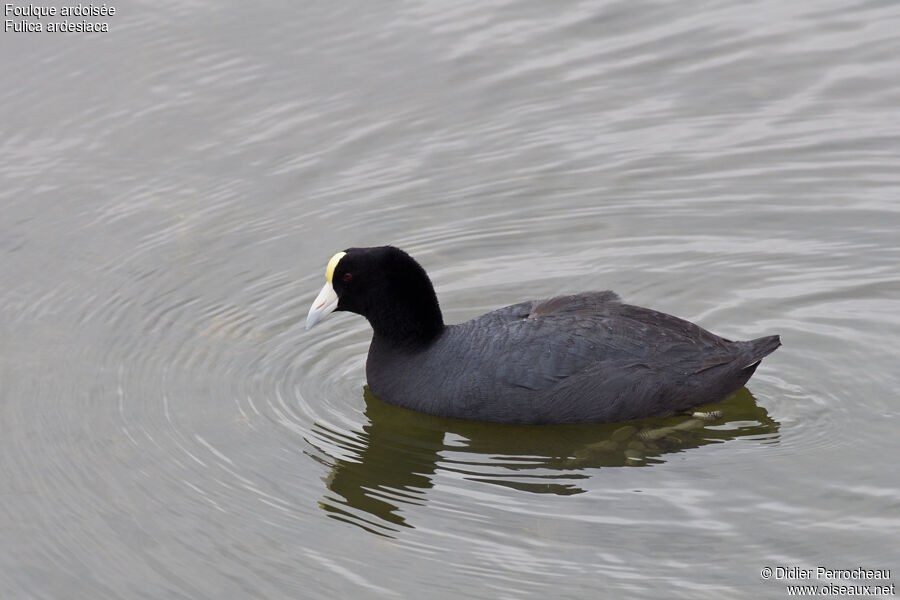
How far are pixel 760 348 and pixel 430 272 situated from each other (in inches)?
102

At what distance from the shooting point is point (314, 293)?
9719mm

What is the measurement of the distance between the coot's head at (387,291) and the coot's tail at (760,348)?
1.88 metres

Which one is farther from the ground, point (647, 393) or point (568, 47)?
point (568, 47)

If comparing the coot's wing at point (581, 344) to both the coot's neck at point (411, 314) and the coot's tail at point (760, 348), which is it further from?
the coot's neck at point (411, 314)

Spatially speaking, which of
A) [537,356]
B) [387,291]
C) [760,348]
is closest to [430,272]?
[387,291]

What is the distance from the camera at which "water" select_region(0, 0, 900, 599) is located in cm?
714

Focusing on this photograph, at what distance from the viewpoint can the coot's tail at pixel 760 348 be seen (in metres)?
8.23

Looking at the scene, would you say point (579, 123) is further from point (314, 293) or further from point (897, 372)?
point (897, 372)

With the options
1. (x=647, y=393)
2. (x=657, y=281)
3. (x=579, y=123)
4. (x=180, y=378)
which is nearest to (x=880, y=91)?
(x=579, y=123)

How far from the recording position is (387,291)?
28.4 feet

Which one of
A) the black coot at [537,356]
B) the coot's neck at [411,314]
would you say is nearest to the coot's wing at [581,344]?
the black coot at [537,356]

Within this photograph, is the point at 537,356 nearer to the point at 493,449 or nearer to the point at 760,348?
the point at 493,449

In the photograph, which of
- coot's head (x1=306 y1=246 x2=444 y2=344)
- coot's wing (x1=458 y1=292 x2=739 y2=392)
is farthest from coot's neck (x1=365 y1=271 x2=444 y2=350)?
coot's wing (x1=458 y1=292 x2=739 y2=392)

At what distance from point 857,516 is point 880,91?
5.59 metres
